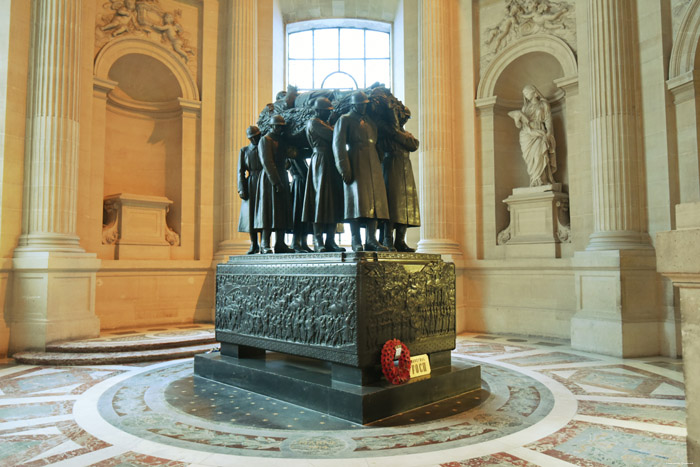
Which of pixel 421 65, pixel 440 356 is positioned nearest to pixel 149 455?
pixel 440 356

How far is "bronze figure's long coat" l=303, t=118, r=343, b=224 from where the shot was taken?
5.86 m

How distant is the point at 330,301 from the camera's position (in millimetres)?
5250

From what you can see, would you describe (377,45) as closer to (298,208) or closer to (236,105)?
(236,105)

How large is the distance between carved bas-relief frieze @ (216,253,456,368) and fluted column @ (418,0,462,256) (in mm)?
5458

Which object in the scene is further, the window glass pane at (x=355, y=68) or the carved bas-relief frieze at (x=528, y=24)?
the window glass pane at (x=355, y=68)

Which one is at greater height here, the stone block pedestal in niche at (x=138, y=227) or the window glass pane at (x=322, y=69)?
the window glass pane at (x=322, y=69)

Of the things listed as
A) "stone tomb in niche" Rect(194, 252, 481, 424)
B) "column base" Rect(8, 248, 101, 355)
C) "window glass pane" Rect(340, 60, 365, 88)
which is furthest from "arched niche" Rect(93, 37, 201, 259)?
"stone tomb in niche" Rect(194, 252, 481, 424)

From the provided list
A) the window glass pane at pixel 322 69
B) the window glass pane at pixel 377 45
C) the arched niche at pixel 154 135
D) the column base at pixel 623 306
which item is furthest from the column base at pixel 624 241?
the window glass pane at pixel 322 69

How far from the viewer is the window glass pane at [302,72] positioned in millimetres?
15984

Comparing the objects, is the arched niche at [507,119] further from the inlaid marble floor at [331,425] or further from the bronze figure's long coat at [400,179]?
the bronze figure's long coat at [400,179]

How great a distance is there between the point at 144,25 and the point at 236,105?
2716mm

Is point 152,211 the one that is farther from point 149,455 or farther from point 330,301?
point 149,455

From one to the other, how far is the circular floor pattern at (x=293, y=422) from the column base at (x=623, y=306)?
105 inches

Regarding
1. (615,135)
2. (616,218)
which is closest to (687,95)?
(615,135)
